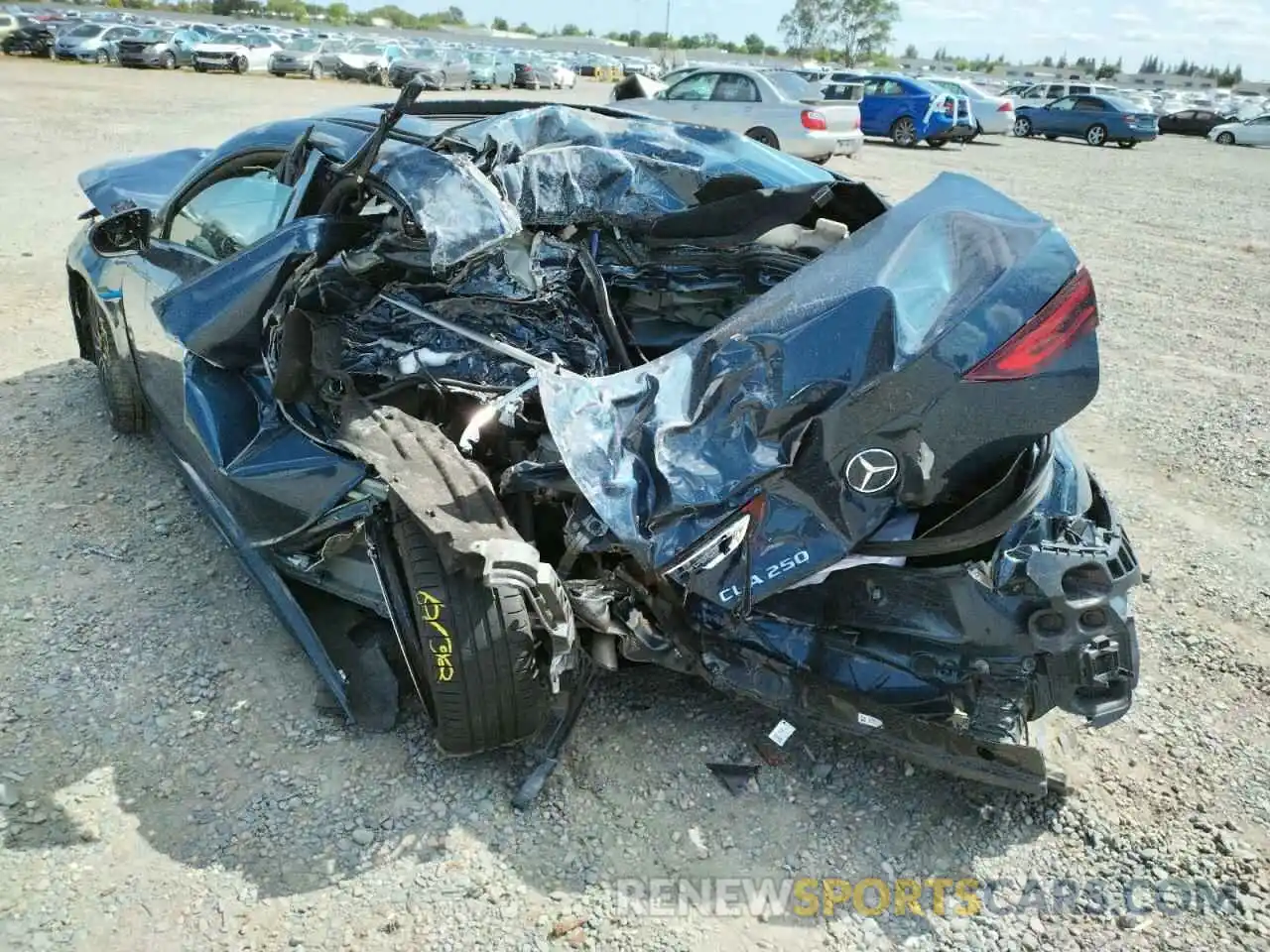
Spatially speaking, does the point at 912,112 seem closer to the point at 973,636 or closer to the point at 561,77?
the point at 973,636

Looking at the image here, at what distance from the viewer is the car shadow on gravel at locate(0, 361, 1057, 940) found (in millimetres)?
2506

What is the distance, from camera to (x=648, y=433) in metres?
2.53

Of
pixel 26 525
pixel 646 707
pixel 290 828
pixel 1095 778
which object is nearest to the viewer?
Result: pixel 290 828

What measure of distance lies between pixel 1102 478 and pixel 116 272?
485 cm

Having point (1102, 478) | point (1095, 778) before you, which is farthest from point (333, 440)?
point (1102, 478)

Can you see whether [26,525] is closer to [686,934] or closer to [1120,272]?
[686,934]

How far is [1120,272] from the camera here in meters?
9.43

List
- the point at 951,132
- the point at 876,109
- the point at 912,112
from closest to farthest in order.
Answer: the point at 912,112, the point at 951,132, the point at 876,109

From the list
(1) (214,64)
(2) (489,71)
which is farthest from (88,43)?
(2) (489,71)

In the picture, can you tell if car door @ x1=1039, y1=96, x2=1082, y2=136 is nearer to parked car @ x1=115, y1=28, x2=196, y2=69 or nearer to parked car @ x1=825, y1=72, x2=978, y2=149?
parked car @ x1=825, y1=72, x2=978, y2=149

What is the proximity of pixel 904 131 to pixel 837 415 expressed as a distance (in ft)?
70.9

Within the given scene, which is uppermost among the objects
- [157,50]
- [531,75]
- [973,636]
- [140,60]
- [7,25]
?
[7,25]

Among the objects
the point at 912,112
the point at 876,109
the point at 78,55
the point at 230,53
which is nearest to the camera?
the point at 912,112

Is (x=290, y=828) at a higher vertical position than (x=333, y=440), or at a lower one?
lower
